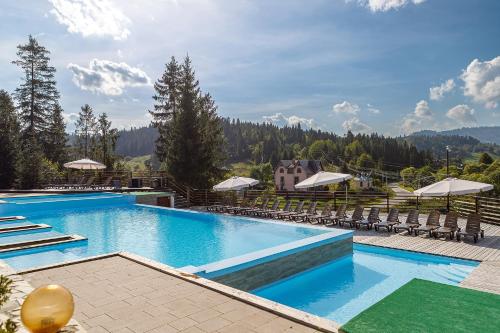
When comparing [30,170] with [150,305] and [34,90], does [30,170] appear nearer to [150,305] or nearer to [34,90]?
[34,90]

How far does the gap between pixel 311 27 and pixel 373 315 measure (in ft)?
37.1

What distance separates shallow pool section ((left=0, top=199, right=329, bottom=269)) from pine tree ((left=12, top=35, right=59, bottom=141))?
2116cm

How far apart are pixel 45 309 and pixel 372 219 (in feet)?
37.7

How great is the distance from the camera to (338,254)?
32.2 ft

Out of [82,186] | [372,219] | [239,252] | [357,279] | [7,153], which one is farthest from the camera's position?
[7,153]

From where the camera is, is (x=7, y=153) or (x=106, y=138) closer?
(x=7, y=153)

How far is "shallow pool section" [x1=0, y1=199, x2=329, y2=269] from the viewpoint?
355 inches

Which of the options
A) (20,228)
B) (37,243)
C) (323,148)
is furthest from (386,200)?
(323,148)

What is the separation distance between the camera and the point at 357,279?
27.5ft

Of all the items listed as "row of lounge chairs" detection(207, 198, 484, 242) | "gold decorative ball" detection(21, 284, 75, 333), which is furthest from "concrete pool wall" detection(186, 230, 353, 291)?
"gold decorative ball" detection(21, 284, 75, 333)

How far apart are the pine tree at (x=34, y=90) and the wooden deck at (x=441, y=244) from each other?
3246 centimetres

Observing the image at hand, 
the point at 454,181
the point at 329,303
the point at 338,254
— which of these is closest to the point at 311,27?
the point at 454,181

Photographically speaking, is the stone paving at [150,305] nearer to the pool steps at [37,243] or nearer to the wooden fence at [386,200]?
the pool steps at [37,243]

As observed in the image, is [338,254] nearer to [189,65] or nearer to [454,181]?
[454,181]
